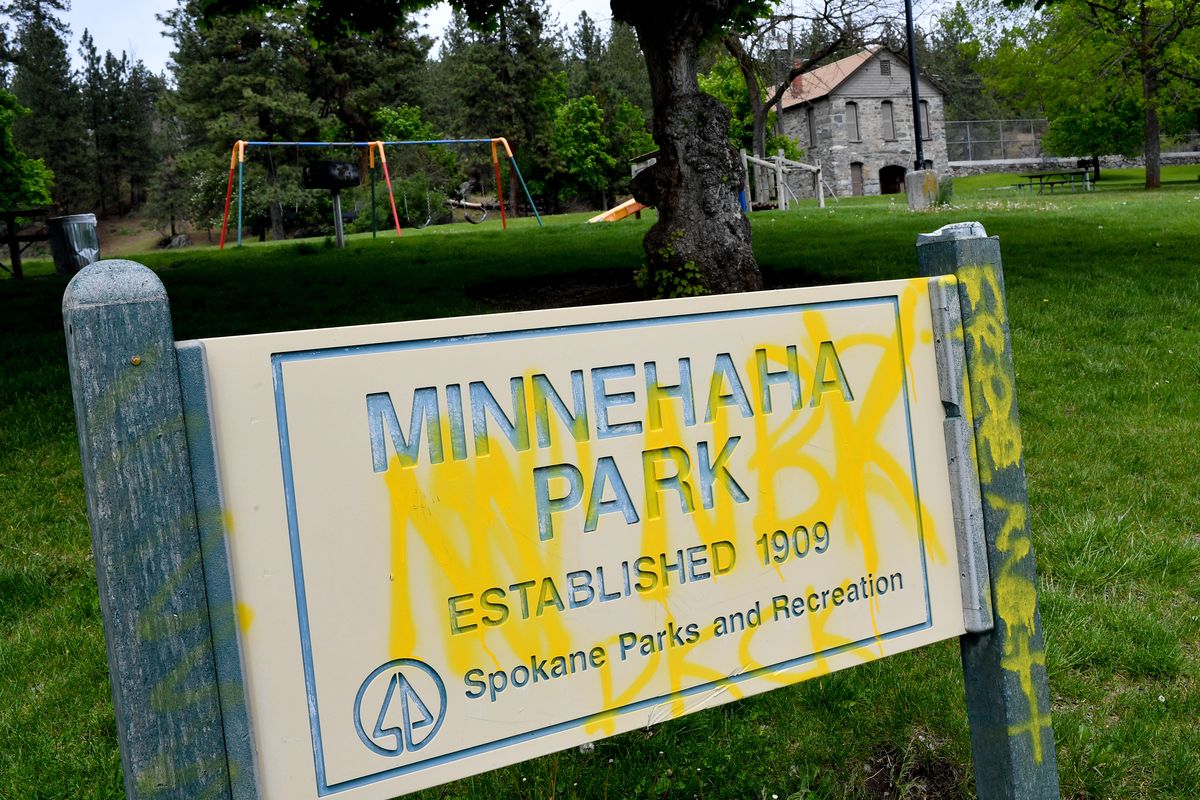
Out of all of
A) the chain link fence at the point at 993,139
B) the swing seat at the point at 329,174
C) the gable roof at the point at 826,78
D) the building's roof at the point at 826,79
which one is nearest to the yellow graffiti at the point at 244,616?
the swing seat at the point at 329,174

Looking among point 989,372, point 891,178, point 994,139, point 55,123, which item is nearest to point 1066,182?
point 891,178

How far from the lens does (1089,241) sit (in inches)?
408

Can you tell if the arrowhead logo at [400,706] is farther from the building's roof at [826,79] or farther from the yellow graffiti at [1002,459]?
the building's roof at [826,79]

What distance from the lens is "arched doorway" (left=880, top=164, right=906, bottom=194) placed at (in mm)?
46562

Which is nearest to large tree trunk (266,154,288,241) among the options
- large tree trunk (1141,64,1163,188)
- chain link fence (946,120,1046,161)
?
large tree trunk (1141,64,1163,188)

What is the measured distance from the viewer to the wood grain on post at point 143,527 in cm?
142

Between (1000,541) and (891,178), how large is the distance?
47.8 metres

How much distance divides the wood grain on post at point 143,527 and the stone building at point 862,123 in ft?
144

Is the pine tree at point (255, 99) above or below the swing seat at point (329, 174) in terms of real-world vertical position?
above

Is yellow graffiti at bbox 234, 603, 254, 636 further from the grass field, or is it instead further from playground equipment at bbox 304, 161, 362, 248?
playground equipment at bbox 304, 161, 362, 248

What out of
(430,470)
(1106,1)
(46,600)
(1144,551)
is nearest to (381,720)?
(430,470)

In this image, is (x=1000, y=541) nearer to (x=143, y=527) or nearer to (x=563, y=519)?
(x=563, y=519)

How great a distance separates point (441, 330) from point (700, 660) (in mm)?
745

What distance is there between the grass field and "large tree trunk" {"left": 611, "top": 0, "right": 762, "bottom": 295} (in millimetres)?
916
